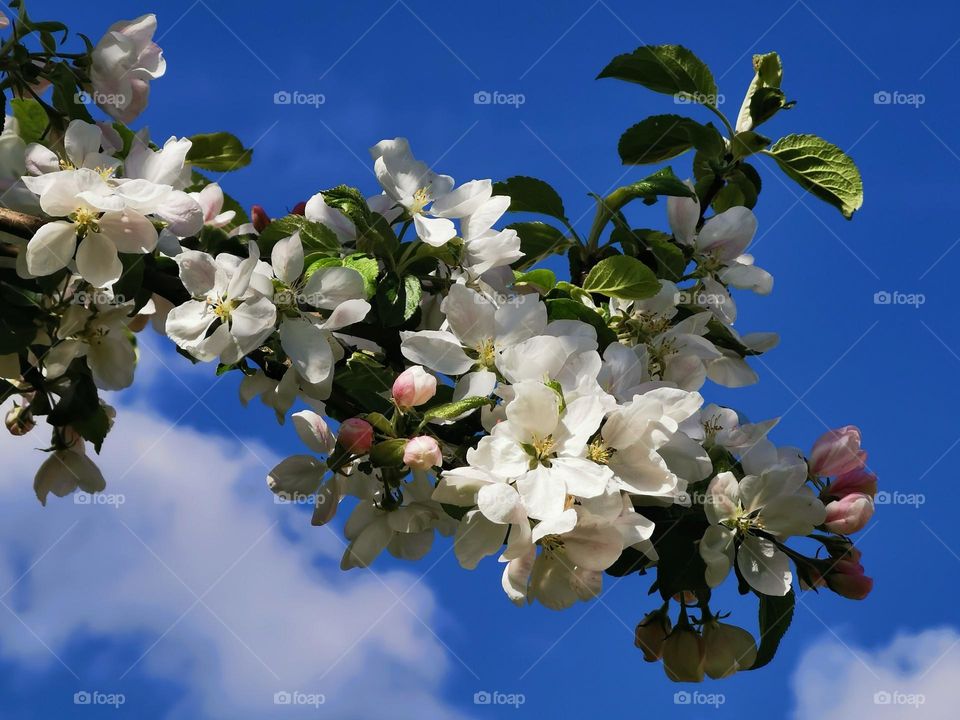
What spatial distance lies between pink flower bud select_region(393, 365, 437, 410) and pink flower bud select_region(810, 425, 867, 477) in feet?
1.93

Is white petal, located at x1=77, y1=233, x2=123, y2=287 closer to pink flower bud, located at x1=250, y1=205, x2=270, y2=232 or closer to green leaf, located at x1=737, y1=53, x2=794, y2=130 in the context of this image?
pink flower bud, located at x1=250, y1=205, x2=270, y2=232

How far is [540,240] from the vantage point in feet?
5.44

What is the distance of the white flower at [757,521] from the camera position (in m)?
1.33

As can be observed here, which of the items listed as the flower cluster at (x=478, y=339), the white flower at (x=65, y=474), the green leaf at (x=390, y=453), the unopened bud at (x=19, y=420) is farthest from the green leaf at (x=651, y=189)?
the unopened bud at (x=19, y=420)

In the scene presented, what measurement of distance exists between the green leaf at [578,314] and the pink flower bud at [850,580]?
17.3 inches

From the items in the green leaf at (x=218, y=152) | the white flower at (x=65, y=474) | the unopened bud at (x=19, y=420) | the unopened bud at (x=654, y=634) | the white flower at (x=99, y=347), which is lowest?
the unopened bud at (x=19, y=420)

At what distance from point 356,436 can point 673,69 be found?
79cm

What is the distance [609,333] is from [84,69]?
86 cm

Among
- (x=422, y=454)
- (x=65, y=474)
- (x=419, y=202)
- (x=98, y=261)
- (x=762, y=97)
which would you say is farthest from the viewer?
(x=65, y=474)

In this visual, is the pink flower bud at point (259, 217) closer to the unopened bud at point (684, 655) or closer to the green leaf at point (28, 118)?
the green leaf at point (28, 118)

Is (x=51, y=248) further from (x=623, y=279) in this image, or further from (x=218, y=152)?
(x=623, y=279)

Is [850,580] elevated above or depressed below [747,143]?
below

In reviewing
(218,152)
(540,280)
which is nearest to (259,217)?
(218,152)

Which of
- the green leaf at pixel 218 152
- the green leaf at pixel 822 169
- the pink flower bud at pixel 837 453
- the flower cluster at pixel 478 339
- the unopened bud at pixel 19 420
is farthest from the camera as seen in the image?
the unopened bud at pixel 19 420
